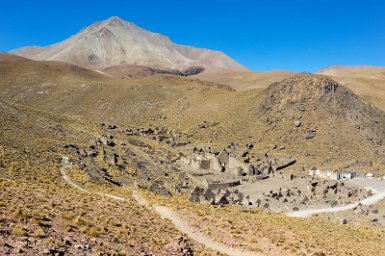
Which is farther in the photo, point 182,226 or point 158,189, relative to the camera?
point 158,189

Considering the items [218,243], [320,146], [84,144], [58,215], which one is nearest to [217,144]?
[320,146]

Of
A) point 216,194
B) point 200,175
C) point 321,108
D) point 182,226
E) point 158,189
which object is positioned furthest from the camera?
point 321,108

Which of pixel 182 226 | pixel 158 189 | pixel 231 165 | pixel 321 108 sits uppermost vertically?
pixel 321 108

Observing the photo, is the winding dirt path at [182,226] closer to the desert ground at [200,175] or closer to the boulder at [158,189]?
the desert ground at [200,175]

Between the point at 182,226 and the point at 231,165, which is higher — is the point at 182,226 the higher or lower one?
the lower one

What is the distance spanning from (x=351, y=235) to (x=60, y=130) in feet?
118

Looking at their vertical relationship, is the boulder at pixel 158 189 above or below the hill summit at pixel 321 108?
below

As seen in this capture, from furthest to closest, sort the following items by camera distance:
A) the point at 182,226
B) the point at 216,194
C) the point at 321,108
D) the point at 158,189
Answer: the point at 321,108
the point at 216,194
the point at 158,189
the point at 182,226

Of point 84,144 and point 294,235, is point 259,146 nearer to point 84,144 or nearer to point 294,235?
point 84,144

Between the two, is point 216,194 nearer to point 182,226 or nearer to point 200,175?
point 200,175

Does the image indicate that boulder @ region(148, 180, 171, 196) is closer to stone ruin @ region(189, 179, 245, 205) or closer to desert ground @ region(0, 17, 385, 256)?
desert ground @ region(0, 17, 385, 256)

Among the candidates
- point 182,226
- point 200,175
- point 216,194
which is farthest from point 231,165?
point 182,226

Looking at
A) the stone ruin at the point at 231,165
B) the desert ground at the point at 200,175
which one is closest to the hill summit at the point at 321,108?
the desert ground at the point at 200,175

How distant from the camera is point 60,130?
167ft
